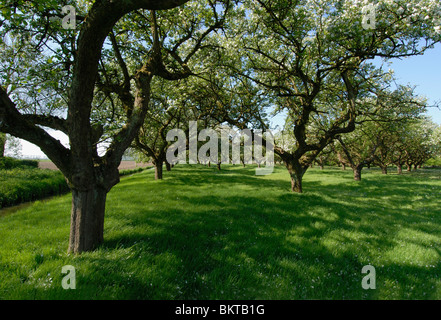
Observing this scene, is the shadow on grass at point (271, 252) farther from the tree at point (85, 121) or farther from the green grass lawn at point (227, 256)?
the tree at point (85, 121)

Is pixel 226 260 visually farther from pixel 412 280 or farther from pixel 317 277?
pixel 412 280

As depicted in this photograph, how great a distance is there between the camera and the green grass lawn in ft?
12.5

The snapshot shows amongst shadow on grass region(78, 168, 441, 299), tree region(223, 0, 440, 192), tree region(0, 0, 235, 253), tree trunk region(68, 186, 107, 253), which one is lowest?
shadow on grass region(78, 168, 441, 299)

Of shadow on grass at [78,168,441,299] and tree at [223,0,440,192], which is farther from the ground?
tree at [223,0,440,192]

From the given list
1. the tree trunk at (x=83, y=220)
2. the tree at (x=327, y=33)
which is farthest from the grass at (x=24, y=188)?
the tree at (x=327, y=33)

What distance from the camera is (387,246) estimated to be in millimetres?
6211

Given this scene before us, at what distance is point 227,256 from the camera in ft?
16.7

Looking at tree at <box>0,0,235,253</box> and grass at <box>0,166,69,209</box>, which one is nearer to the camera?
tree at <box>0,0,235,253</box>

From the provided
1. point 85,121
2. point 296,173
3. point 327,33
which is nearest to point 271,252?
point 85,121

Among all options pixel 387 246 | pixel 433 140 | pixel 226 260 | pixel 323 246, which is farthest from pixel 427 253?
pixel 433 140

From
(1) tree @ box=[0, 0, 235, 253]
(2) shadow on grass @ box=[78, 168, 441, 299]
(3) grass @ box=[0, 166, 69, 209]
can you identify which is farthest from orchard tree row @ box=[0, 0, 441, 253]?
(3) grass @ box=[0, 166, 69, 209]

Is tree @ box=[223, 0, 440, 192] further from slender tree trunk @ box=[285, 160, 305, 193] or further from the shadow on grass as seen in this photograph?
the shadow on grass

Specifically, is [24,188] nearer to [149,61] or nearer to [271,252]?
[149,61]

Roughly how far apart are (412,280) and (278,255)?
295 cm
